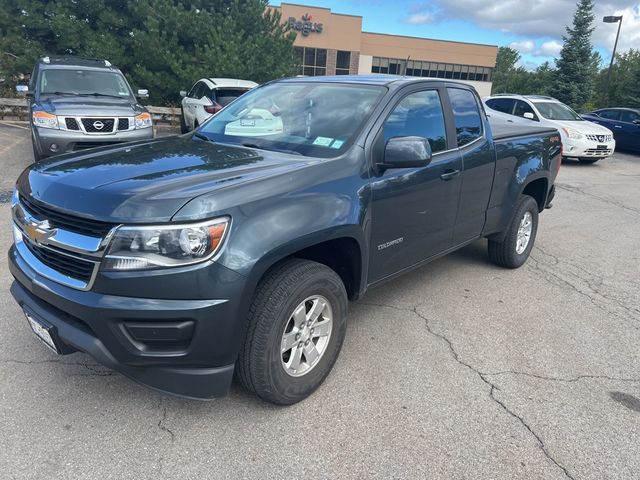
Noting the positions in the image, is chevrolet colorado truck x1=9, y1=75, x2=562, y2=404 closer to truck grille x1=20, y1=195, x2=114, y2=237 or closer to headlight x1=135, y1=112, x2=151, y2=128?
truck grille x1=20, y1=195, x2=114, y2=237

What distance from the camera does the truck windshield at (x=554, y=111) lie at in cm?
1405

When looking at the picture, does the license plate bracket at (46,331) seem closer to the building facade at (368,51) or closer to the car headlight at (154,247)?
the car headlight at (154,247)

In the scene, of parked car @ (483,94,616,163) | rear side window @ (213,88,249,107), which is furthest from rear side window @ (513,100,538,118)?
rear side window @ (213,88,249,107)

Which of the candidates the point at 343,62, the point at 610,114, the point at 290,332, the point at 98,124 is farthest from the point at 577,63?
the point at 290,332

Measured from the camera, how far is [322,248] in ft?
10.1

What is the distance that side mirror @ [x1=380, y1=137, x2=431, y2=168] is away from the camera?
3.04 metres

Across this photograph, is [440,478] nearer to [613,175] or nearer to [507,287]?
[507,287]

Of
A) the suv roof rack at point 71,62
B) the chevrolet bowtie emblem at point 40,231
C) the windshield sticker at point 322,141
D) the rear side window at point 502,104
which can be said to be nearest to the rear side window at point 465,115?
the windshield sticker at point 322,141

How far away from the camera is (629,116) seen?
17.4m

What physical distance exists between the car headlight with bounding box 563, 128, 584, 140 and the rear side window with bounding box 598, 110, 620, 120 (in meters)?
5.71

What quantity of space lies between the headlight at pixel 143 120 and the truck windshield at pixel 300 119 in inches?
190

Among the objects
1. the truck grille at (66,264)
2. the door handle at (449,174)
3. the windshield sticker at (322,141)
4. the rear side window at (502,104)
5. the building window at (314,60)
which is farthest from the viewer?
the building window at (314,60)

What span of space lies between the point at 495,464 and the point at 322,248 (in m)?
1.49

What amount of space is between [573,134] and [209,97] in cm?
966
